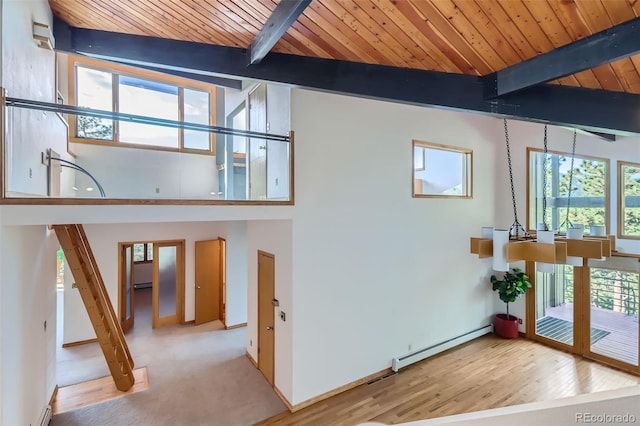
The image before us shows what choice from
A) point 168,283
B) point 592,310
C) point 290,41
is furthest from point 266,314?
point 592,310

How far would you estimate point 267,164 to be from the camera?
4.37 m

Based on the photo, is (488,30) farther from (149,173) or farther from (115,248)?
(115,248)

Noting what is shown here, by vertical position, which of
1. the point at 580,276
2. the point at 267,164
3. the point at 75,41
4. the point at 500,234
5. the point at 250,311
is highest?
the point at 75,41

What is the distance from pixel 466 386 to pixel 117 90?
8.22 meters

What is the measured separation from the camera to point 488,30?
201cm

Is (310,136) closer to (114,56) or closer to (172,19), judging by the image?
(172,19)

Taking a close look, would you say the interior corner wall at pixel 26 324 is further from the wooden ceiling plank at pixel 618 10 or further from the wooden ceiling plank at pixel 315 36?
the wooden ceiling plank at pixel 618 10

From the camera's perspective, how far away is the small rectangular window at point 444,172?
Answer: 6.12 metres

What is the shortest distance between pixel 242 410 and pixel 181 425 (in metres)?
0.77

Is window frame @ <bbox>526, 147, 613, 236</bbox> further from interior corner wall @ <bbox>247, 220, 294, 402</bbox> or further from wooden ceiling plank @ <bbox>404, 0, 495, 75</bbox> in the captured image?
interior corner wall @ <bbox>247, 220, 294, 402</bbox>

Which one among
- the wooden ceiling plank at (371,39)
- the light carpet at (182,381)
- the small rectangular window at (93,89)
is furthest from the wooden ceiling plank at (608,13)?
the small rectangular window at (93,89)

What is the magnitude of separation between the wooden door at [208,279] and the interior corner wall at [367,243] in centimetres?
402

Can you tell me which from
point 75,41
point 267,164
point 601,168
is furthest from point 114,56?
point 601,168

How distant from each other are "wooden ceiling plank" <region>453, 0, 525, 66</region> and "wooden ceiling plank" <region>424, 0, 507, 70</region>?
16mm
